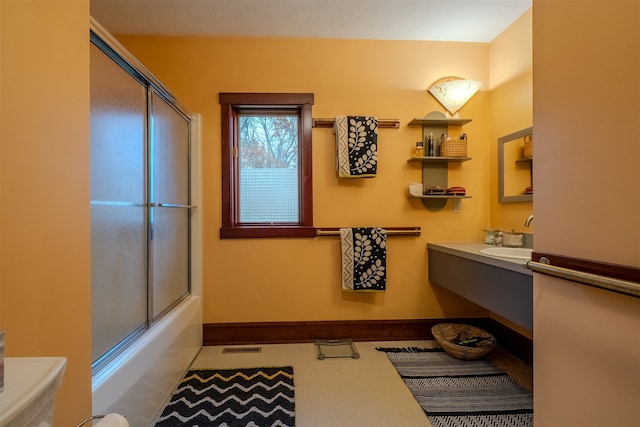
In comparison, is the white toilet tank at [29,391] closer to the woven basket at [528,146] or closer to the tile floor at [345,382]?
the tile floor at [345,382]

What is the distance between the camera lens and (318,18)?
201 cm

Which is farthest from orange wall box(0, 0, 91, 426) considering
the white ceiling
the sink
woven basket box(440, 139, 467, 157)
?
woven basket box(440, 139, 467, 157)

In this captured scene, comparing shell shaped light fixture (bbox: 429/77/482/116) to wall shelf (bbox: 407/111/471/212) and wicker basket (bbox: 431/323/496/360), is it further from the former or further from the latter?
Result: wicker basket (bbox: 431/323/496/360)

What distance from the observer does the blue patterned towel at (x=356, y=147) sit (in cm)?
213

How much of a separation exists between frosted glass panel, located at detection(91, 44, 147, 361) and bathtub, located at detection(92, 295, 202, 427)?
0.33 feet

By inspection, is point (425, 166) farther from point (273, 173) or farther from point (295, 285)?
point (295, 285)

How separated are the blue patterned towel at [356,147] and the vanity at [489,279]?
2.68 feet

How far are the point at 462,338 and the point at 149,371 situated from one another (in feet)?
6.68

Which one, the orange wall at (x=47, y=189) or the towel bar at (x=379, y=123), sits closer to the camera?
the orange wall at (x=47, y=189)

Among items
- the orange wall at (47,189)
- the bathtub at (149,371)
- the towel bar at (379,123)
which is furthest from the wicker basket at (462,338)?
the orange wall at (47,189)

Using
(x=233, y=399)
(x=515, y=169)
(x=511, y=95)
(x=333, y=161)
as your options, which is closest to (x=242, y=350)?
(x=233, y=399)

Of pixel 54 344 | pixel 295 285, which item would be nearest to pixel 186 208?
pixel 295 285

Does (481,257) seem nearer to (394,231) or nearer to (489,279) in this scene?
(489,279)

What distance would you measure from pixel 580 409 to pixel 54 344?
4.74ft
